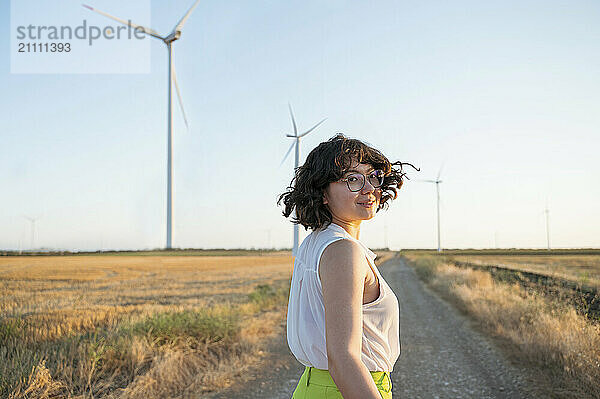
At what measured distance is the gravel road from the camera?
6594mm

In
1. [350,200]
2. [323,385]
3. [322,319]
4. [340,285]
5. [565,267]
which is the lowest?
[565,267]

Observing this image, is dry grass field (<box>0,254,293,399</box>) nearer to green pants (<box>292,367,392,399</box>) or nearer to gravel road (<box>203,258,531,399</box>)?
gravel road (<box>203,258,531,399</box>)

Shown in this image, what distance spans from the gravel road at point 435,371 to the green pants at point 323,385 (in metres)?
4.97

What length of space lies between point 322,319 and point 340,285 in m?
0.25

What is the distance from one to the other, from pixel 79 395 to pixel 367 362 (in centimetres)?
491

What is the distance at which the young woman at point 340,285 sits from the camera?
4.98ft

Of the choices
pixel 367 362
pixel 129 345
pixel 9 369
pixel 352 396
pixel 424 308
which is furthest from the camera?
pixel 424 308

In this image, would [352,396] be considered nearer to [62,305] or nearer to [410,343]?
[410,343]

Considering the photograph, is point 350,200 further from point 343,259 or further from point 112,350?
point 112,350

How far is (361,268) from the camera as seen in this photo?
5.12 ft

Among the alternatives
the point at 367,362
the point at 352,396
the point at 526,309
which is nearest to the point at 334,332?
the point at 352,396

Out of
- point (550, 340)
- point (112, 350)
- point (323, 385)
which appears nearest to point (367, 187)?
point (323, 385)

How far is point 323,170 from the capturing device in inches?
73.1

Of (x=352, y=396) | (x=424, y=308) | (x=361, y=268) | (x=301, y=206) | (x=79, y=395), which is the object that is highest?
(x=301, y=206)
